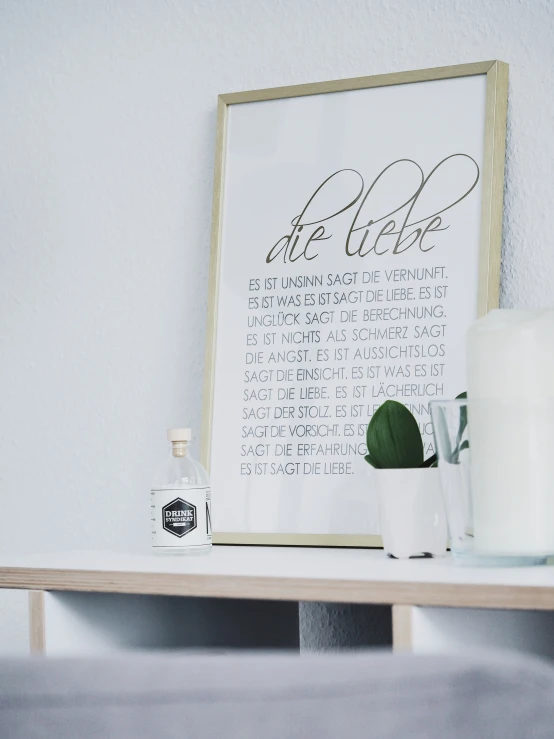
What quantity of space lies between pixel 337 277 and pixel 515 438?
17.4 inches

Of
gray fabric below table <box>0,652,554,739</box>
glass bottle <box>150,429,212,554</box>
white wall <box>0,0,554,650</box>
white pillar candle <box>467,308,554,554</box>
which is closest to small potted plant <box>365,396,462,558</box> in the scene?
white pillar candle <box>467,308,554,554</box>

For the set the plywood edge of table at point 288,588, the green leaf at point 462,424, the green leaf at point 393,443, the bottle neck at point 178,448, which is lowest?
the plywood edge of table at point 288,588

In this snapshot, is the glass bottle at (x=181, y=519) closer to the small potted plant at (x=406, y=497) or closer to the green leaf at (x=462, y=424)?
the small potted plant at (x=406, y=497)

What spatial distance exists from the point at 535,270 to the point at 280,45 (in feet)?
1.68

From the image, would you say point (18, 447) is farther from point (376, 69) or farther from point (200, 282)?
point (376, 69)

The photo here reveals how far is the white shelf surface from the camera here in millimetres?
773

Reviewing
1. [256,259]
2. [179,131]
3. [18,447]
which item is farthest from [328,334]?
[18,447]

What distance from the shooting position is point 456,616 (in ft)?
2.70

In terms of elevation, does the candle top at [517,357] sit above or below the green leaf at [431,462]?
above

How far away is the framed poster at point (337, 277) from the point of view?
3.85ft

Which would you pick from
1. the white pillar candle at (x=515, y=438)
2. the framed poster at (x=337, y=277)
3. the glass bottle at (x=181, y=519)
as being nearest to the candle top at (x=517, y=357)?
the white pillar candle at (x=515, y=438)

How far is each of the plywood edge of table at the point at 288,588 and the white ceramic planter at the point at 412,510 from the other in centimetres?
18

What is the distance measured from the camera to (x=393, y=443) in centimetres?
101

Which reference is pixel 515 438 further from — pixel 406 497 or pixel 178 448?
pixel 178 448
